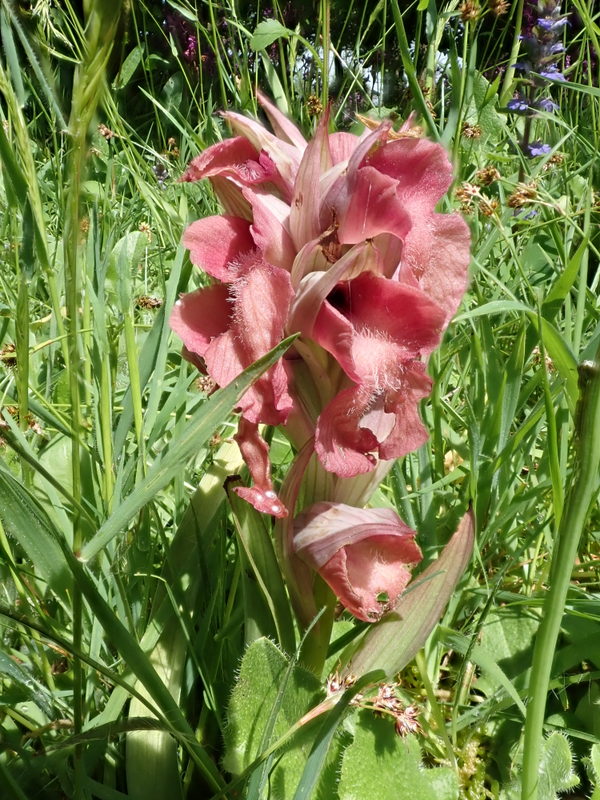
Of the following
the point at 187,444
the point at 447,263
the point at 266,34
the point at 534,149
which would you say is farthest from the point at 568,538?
the point at 534,149

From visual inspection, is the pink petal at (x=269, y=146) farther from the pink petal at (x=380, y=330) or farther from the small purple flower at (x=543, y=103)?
the small purple flower at (x=543, y=103)

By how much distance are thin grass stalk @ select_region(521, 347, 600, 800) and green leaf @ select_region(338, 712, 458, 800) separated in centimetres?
16

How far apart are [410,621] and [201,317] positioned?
0.32m

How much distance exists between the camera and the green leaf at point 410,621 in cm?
61

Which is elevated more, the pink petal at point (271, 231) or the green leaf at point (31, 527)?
the pink petal at point (271, 231)

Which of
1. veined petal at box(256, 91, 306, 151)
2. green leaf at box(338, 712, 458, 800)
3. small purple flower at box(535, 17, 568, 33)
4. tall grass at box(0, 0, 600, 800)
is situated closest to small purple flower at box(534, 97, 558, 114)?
small purple flower at box(535, 17, 568, 33)

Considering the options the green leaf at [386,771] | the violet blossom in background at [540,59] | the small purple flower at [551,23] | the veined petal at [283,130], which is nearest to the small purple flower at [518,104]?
the violet blossom in background at [540,59]

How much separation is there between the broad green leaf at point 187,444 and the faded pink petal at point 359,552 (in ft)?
0.69

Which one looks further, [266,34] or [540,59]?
[540,59]

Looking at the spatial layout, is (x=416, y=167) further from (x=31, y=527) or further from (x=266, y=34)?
(x=266, y=34)

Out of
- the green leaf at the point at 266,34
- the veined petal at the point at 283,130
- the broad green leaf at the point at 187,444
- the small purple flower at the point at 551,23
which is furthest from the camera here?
the small purple flower at the point at 551,23

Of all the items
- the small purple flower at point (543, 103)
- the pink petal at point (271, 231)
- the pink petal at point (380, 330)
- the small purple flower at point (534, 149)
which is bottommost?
the small purple flower at point (534, 149)

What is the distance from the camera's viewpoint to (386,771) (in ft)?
1.90

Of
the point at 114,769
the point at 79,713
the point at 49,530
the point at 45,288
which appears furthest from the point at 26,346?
the point at 45,288
